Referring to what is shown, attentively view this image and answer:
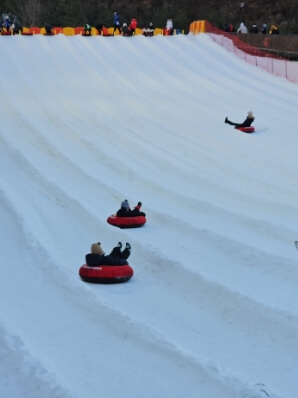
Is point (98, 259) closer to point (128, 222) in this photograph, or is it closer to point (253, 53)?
point (128, 222)

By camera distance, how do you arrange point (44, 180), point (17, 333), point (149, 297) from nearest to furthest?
point (17, 333), point (149, 297), point (44, 180)

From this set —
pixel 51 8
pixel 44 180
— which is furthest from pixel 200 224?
pixel 51 8

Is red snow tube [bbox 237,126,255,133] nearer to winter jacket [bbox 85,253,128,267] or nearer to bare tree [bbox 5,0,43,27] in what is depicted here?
winter jacket [bbox 85,253,128,267]

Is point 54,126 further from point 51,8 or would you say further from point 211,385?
point 51,8

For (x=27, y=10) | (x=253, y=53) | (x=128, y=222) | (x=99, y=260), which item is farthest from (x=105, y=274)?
(x=27, y=10)

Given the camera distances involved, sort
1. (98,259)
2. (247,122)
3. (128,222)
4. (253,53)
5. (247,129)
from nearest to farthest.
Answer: (98,259) → (128,222) → (247,129) → (247,122) → (253,53)

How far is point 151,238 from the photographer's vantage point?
10641 mm

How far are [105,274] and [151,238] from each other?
213 centimetres

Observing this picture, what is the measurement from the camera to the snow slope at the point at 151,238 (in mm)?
6430

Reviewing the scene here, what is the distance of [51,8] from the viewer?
179 feet

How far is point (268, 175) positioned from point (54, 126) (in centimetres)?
629

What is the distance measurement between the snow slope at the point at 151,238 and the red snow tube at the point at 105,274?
94 mm

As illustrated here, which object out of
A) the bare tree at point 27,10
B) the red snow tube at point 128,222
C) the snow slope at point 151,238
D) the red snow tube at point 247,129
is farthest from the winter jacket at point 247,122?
the bare tree at point 27,10

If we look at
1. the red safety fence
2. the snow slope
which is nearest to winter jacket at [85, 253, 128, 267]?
the snow slope
